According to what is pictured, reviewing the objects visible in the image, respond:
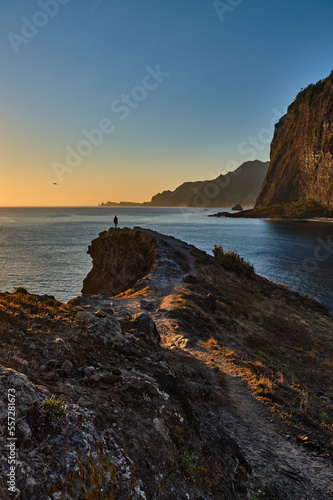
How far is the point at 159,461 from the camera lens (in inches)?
203

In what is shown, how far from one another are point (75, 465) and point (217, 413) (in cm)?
589

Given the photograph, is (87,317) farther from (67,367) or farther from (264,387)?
(264,387)

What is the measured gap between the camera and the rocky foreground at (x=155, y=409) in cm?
412

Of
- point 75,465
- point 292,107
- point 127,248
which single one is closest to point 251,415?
point 75,465

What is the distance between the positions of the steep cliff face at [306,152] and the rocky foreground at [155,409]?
153361 mm

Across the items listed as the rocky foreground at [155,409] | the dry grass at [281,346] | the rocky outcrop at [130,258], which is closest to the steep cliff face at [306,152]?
the rocky outcrop at [130,258]

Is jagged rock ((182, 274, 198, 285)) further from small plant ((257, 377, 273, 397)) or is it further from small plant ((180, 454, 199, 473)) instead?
small plant ((180, 454, 199, 473))

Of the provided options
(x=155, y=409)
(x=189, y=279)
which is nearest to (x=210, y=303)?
(x=189, y=279)

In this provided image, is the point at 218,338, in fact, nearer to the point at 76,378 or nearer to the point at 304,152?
the point at 76,378

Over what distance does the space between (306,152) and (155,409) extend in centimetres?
18167

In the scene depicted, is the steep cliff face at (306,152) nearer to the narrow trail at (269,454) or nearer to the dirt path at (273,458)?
the narrow trail at (269,454)

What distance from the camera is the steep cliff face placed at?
143625 millimetres

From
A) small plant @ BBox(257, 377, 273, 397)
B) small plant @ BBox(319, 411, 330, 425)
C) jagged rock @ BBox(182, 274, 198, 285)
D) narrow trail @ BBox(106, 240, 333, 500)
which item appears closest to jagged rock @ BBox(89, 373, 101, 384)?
narrow trail @ BBox(106, 240, 333, 500)

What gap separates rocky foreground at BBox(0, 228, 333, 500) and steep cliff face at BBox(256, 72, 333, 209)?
153361 millimetres
